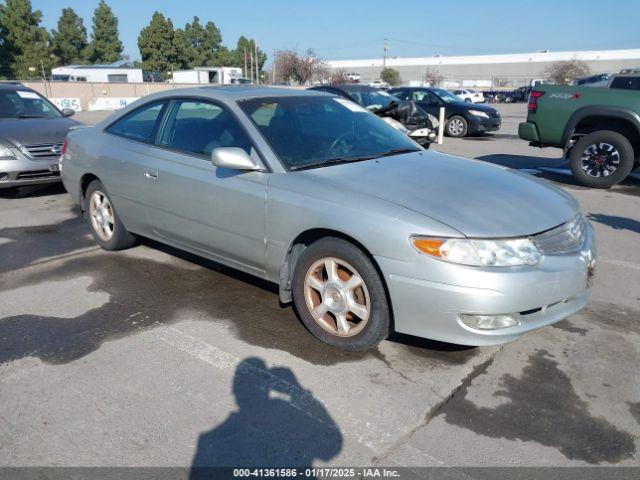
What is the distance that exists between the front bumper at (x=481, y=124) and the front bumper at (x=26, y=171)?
1211cm

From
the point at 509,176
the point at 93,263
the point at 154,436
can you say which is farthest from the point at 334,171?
the point at 93,263

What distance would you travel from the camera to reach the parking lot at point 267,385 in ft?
8.27

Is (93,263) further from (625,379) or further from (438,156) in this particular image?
(625,379)

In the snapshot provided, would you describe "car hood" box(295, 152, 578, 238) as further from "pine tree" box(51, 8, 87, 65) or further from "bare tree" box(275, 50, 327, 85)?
"pine tree" box(51, 8, 87, 65)

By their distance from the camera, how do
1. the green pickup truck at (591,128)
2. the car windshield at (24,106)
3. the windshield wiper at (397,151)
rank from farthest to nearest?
the car windshield at (24,106), the green pickup truck at (591,128), the windshield wiper at (397,151)

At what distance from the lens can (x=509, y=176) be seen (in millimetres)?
3842

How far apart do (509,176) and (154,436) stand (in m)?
2.83

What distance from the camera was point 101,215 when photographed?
5.26 m

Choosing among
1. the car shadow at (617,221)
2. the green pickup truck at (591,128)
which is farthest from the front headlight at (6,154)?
the green pickup truck at (591,128)

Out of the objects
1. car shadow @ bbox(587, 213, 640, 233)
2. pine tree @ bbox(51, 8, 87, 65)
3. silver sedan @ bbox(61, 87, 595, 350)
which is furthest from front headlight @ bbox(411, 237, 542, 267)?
pine tree @ bbox(51, 8, 87, 65)

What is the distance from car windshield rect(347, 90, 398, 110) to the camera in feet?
43.9

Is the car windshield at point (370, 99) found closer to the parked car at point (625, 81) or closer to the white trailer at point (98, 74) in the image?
the parked car at point (625, 81)

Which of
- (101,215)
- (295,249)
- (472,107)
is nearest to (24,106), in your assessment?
(101,215)

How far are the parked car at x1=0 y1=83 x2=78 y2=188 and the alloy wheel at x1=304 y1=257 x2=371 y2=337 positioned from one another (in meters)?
5.52
